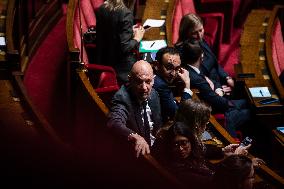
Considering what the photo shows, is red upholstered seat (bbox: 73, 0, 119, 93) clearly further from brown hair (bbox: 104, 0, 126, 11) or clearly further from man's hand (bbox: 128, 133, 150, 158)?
man's hand (bbox: 128, 133, 150, 158)

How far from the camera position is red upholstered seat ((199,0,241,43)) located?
2.37 m

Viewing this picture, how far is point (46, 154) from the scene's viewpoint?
0.50 m

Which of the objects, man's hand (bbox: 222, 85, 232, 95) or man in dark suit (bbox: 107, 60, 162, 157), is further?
man's hand (bbox: 222, 85, 232, 95)

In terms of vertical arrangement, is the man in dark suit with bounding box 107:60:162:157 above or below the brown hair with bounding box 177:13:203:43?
below

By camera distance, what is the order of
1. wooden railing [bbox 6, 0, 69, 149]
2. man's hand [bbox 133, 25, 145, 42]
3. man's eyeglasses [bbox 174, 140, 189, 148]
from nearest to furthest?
1. man's eyeglasses [bbox 174, 140, 189, 148]
2. wooden railing [bbox 6, 0, 69, 149]
3. man's hand [bbox 133, 25, 145, 42]

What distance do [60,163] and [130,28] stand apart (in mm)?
1140

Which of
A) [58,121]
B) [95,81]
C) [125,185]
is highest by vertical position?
[125,185]

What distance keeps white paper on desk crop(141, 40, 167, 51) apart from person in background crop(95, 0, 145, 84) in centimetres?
→ 18

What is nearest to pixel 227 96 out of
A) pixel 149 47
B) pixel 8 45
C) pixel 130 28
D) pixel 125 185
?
pixel 149 47

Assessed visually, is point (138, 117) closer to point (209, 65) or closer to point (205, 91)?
point (205, 91)

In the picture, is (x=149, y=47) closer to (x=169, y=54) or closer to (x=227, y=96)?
(x=227, y=96)

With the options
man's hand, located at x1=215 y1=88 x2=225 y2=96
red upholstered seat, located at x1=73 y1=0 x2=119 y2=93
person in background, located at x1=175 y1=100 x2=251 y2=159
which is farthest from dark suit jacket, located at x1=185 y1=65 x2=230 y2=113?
person in background, located at x1=175 y1=100 x2=251 y2=159

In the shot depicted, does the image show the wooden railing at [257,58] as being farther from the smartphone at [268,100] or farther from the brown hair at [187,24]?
the brown hair at [187,24]

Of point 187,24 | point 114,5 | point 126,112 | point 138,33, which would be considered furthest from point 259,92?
point 126,112
